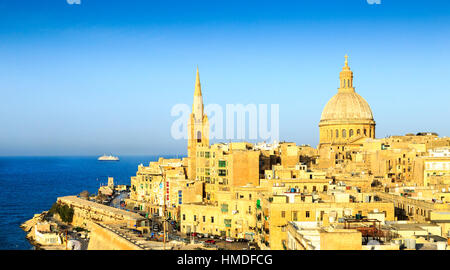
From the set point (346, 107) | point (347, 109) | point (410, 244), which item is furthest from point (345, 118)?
point (410, 244)

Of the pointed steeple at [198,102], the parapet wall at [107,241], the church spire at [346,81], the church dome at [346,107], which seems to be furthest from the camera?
the church spire at [346,81]

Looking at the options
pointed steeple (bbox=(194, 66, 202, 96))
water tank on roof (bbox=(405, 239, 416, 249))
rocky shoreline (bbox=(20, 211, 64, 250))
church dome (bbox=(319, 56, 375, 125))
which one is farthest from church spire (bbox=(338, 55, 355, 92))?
water tank on roof (bbox=(405, 239, 416, 249))

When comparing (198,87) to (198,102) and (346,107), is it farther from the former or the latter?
(346,107)

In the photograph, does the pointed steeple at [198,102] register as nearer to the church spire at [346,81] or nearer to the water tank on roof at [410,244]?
the church spire at [346,81]

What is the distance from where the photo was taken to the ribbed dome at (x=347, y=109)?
70125 mm

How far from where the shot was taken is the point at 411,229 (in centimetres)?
2294

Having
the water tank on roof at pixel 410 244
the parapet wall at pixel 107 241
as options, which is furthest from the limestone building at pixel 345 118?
the water tank on roof at pixel 410 244

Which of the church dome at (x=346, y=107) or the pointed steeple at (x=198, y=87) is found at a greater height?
the pointed steeple at (x=198, y=87)

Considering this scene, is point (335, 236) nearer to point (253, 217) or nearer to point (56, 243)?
point (253, 217)

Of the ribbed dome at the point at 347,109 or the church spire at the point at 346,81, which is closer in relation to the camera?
the ribbed dome at the point at 347,109

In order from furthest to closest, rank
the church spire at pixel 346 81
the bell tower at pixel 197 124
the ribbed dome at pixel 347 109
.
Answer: the church spire at pixel 346 81 < the ribbed dome at pixel 347 109 < the bell tower at pixel 197 124

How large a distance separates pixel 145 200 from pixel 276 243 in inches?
1654

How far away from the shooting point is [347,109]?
70.5 metres

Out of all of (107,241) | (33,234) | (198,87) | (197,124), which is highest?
(198,87)
